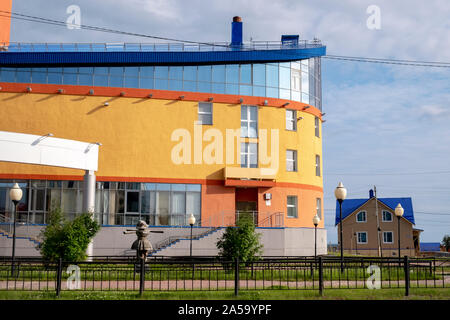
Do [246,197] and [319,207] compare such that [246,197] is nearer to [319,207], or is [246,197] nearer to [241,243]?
[319,207]

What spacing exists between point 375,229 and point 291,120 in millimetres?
29673

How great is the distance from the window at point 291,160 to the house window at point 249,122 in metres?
2.86

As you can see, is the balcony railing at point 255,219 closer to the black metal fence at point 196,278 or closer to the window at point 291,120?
the window at point 291,120

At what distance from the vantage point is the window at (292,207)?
114 ft

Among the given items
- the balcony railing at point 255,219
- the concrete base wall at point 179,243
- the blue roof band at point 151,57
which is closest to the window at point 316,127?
the blue roof band at point 151,57

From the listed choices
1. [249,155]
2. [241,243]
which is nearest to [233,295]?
[241,243]

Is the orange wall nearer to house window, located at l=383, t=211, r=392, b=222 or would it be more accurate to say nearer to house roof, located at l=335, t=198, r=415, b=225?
house roof, located at l=335, t=198, r=415, b=225

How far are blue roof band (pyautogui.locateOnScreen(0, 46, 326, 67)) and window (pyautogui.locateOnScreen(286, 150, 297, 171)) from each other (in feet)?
22.2

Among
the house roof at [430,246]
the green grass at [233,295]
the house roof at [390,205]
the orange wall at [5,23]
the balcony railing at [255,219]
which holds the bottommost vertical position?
the green grass at [233,295]

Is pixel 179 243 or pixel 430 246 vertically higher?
pixel 179 243

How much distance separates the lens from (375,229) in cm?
5938

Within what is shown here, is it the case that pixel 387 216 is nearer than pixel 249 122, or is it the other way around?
pixel 249 122
